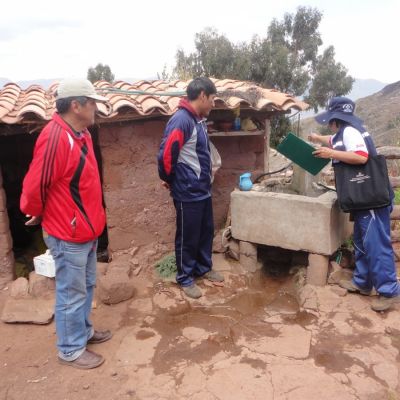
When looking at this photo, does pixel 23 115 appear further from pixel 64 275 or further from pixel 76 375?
pixel 76 375

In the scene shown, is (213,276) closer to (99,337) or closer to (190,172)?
(190,172)

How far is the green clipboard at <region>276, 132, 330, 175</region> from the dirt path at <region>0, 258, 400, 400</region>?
51.9 inches

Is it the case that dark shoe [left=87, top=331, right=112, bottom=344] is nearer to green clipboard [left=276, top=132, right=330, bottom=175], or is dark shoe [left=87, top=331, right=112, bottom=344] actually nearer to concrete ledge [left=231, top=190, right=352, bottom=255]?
concrete ledge [left=231, top=190, right=352, bottom=255]

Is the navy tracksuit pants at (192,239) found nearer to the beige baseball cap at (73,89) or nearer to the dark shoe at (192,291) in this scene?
the dark shoe at (192,291)

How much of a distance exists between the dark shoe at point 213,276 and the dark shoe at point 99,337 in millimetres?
1367

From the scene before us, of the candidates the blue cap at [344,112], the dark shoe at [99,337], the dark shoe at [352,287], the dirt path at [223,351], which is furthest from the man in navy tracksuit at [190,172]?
the dark shoe at [352,287]

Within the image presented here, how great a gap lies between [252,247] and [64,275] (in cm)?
241

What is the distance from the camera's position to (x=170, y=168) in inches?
153

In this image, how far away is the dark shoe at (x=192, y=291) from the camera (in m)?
4.18

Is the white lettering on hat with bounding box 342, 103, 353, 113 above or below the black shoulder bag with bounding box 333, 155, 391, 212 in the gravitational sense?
above

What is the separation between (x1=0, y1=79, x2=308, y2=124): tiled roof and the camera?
3873 millimetres

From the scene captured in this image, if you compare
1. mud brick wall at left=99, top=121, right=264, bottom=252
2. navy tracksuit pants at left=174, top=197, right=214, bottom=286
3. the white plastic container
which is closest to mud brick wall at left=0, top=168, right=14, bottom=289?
the white plastic container

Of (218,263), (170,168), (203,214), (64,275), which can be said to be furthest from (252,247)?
(64,275)

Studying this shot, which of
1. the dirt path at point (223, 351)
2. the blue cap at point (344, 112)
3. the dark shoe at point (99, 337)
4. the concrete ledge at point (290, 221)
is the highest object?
the blue cap at point (344, 112)
